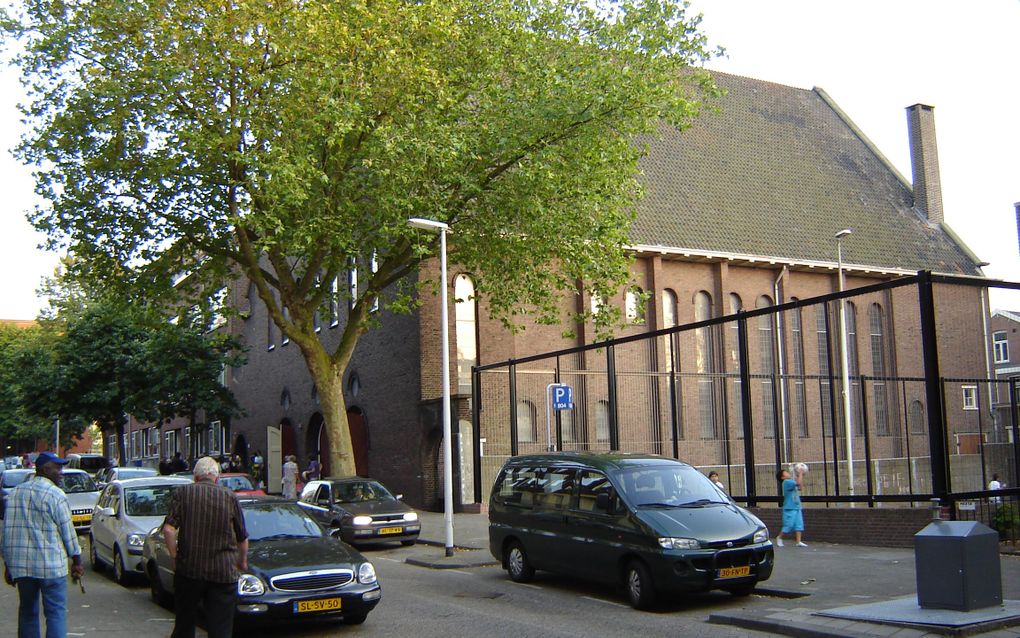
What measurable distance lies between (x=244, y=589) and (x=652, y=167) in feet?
107

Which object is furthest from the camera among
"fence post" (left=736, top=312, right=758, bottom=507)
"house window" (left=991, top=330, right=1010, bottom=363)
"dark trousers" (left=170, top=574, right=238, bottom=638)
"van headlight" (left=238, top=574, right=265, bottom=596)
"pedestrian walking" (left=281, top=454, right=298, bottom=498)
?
"house window" (left=991, top=330, right=1010, bottom=363)

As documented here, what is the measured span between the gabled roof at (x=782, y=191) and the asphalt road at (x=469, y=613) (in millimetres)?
23360

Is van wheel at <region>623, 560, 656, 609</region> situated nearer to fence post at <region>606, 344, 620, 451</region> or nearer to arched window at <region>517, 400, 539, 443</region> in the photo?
fence post at <region>606, 344, 620, 451</region>

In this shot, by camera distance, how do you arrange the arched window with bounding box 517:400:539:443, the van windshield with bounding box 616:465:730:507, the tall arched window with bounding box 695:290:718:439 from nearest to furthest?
the van windshield with bounding box 616:465:730:507, the arched window with bounding box 517:400:539:443, the tall arched window with bounding box 695:290:718:439

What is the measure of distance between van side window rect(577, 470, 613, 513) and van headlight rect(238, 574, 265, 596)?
448cm

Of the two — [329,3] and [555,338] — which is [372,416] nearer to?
[555,338]

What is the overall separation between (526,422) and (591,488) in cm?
1615

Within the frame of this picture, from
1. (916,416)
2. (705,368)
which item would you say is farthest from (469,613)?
(916,416)

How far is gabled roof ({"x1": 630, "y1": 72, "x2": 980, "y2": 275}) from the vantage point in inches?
1513

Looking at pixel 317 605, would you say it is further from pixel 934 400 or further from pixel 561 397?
pixel 561 397

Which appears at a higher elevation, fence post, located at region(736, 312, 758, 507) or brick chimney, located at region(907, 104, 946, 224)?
brick chimney, located at region(907, 104, 946, 224)

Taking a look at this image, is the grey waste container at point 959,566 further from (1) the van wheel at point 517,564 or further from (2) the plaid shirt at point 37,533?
(2) the plaid shirt at point 37,533

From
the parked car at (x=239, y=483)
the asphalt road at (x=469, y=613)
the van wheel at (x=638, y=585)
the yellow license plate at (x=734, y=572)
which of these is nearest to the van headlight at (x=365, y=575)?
the asphalt road at (x=469, y=613)

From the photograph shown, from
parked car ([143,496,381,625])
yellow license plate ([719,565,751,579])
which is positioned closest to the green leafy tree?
parked car ([143,496,381,625])
